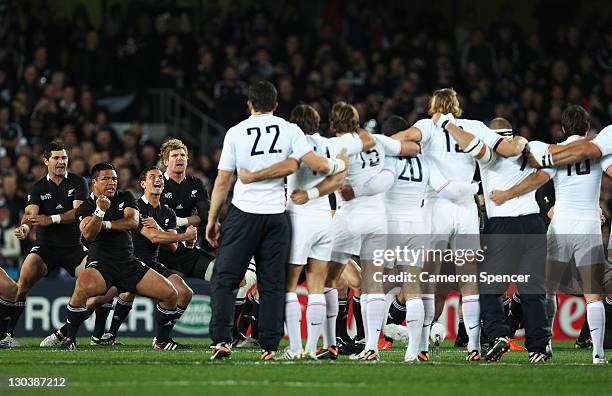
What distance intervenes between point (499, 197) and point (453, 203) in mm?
516

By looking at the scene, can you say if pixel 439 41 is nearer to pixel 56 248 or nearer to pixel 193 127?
pixel 193 127

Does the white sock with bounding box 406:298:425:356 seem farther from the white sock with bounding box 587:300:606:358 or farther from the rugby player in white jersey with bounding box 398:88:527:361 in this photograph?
the white sock with bounding box 587:300:606:358

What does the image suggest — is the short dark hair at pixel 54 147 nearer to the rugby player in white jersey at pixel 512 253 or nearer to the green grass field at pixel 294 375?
the green grass field at pixel 294 375

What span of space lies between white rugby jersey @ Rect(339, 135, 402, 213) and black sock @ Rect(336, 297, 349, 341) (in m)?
2.13

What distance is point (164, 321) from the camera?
1383 centimetres

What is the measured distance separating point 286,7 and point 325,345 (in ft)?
47.4

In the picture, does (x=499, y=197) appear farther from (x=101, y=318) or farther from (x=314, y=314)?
(x=101, y=318)

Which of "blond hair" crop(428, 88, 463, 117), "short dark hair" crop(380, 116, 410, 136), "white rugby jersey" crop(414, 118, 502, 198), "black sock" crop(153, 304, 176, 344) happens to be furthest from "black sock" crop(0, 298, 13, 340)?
"blond hair" crop(428, 88, 463, 117)

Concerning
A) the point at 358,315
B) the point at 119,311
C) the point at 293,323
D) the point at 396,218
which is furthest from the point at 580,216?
the point at 119,311

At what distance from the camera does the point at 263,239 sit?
1112 centimetres

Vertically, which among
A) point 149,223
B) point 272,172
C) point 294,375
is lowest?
point 294,375

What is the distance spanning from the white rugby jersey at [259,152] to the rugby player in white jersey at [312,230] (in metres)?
0.39

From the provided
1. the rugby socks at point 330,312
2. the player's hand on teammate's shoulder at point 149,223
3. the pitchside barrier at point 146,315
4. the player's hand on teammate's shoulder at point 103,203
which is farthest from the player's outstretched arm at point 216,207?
the pitchside barrier at point 146,315

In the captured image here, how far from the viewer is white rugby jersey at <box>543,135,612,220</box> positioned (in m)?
11.7
